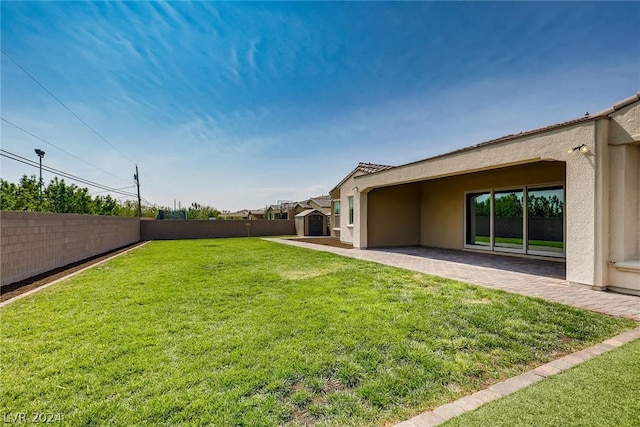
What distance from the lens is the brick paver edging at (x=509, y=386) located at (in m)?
2.45

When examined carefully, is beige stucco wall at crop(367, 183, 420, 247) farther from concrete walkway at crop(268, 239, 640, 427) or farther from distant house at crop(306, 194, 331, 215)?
distant house at crop(306, 194, 331, 215)

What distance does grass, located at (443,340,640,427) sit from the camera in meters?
2.35

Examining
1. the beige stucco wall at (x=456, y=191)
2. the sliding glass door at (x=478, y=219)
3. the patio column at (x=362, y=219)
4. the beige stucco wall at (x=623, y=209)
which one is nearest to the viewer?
the beige stucco wall at (x=623, y=209)

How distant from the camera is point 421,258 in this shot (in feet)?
37.2

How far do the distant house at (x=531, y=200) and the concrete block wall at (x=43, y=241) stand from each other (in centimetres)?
1241

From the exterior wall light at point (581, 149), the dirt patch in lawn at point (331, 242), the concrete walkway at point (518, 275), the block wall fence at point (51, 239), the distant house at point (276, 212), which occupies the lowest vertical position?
the dirt patch in lawn at point (331, 242)

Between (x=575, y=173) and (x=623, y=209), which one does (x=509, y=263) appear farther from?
(x=575, y=173)

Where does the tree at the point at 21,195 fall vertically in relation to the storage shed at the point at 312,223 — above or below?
above

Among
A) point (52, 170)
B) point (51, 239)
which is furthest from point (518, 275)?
point (52, 170)

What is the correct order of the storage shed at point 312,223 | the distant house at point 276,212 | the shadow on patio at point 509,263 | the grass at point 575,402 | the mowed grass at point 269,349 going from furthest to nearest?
the distant house at point 276,212
the storage shed at point 312,223
the shadow on patio at point 509,263
the mowed grass at point 269,349
the grass at point 575,402

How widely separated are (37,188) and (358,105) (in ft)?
59.9

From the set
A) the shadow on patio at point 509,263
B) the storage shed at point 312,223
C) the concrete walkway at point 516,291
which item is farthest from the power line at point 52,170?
the shadow on patio at point 509,263

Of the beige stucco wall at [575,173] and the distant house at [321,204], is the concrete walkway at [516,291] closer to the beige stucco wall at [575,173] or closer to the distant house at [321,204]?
the beige stucco wall at [575,173]

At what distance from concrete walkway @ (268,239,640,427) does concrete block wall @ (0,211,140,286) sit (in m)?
10.0
